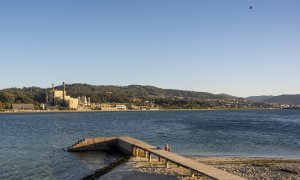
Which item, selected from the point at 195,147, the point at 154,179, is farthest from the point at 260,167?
the point at 195,147

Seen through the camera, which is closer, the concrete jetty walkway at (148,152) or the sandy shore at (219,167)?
the concrete jetty walkway at (148,152)

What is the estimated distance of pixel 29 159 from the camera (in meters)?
39.3

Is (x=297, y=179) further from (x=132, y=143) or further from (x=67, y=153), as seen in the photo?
(x=67, y=153)

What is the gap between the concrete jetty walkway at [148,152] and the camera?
964 inches

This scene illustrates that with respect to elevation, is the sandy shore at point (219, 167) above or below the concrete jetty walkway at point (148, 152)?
below

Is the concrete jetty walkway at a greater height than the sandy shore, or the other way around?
the concrete jetty walkway

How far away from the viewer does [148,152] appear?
3488 centimetres

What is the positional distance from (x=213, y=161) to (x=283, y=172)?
7.16 m

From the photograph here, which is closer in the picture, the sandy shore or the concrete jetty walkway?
the concrete jetty walkway

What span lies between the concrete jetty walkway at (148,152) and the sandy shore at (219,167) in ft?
2.24

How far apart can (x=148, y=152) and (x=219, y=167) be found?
6.63 m

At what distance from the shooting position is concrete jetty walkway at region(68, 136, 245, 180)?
24489mm

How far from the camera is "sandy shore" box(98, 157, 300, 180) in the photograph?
27.4 m

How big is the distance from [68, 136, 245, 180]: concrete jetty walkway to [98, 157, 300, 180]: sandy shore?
68cm
